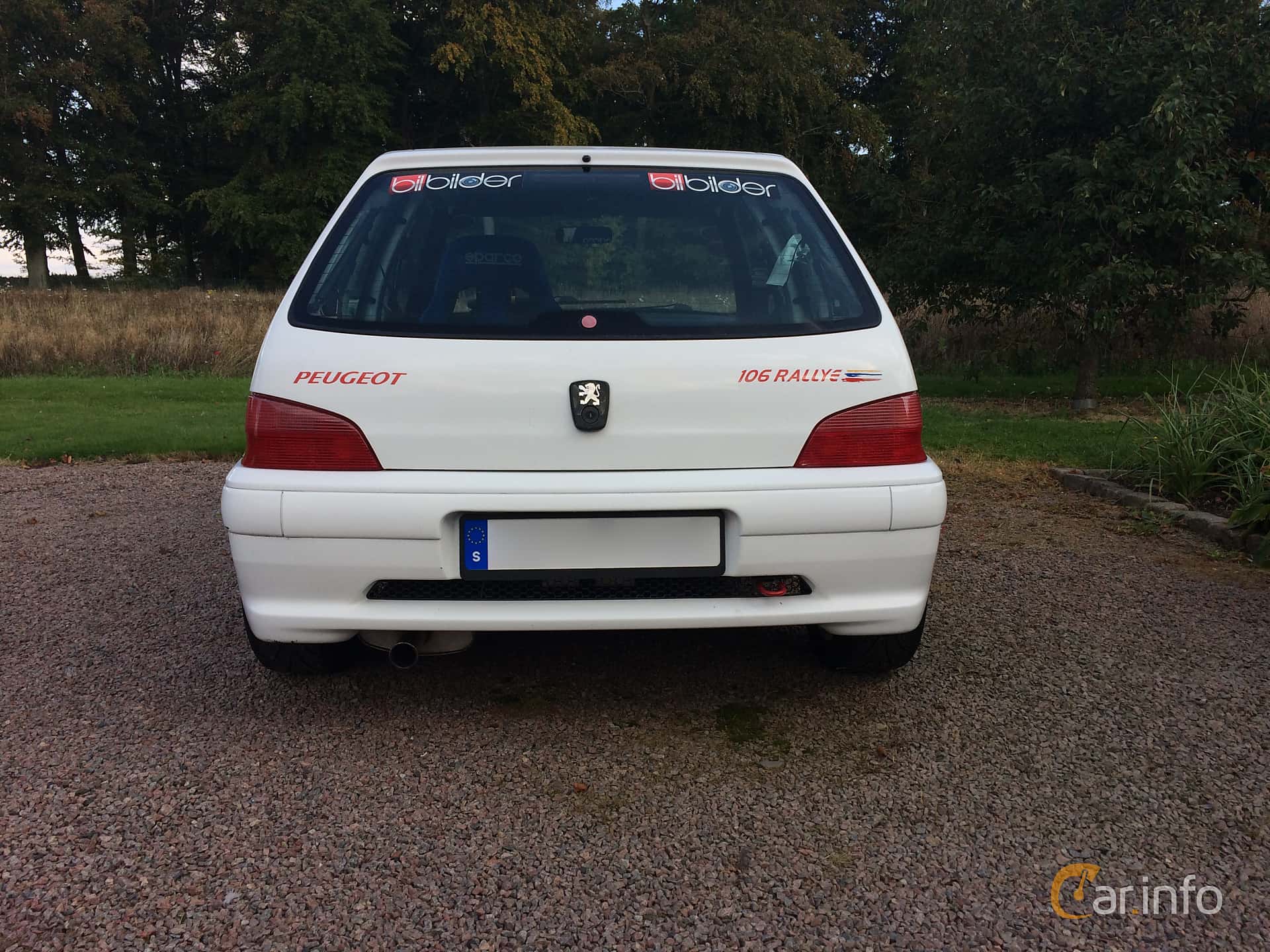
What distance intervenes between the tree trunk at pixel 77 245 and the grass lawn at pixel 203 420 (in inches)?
1245

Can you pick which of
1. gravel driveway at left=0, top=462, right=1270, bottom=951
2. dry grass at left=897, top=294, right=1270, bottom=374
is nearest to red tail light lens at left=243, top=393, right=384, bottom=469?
gravel driveway at left=0, top=462, right=1270, bottom=951

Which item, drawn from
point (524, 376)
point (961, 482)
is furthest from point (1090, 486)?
point (524, 376)

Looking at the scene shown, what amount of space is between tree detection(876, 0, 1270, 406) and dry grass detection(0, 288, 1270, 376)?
61.2 inches

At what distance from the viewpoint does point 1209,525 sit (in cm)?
512

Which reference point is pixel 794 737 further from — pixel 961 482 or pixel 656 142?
pixel 656 142

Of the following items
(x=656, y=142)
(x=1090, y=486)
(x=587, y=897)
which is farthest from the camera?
(x=656, y=142)

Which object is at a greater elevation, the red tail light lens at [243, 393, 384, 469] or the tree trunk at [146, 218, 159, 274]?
the red tail light lens at [243, 393, 384, 469]

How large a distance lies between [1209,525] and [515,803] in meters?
→ 4.31

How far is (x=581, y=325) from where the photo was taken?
260 cm

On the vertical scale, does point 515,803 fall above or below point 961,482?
above

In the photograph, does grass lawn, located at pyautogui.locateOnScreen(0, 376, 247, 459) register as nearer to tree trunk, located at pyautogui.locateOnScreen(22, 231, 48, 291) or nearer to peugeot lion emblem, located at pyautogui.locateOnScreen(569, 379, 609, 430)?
peugeot lion emblem, located at pyautogui.locateOnScreen(569, 379, 609, 430)

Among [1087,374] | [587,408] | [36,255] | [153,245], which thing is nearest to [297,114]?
[153,245]

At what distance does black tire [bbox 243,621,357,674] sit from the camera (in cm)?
297

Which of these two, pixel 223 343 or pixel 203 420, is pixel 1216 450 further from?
pixel 223 343
